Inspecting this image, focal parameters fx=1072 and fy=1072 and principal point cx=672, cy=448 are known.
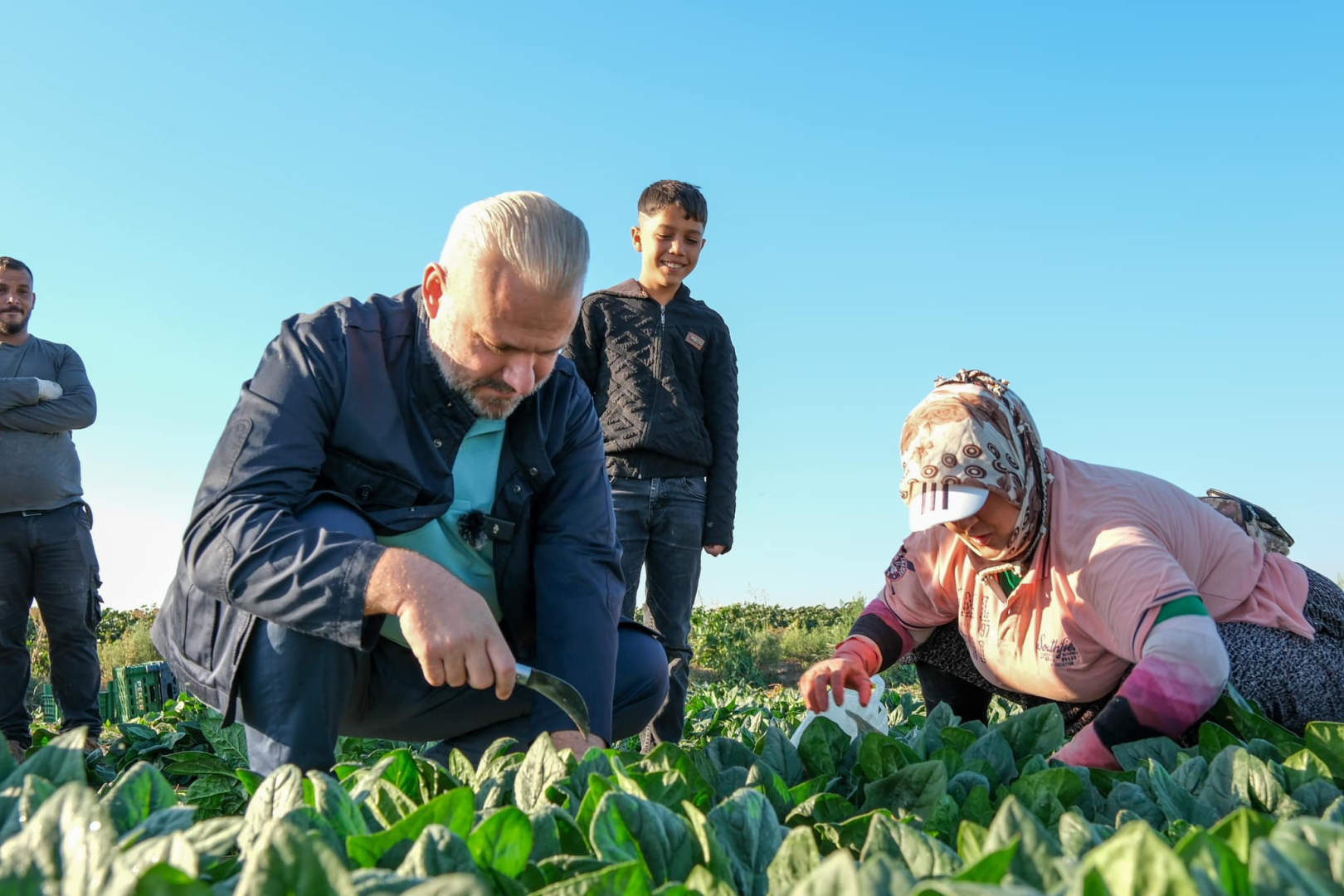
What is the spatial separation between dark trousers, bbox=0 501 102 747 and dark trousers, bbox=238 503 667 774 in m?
3.21

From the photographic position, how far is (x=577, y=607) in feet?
8.57

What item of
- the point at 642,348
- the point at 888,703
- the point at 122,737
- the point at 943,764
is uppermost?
the point at 642,348

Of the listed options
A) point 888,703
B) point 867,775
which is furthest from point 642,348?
point 867,775

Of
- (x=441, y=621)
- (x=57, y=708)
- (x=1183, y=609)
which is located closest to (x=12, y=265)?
(x=57, y=708)

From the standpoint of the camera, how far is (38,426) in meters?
5.32

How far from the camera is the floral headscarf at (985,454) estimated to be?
2.56 meters

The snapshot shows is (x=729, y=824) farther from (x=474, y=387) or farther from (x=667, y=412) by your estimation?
(x=667, y=412)

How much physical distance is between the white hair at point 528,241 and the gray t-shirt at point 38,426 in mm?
3720

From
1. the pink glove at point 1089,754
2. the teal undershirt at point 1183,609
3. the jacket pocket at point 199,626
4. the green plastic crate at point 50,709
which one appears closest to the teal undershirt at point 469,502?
the jacket pocket at point 199,626

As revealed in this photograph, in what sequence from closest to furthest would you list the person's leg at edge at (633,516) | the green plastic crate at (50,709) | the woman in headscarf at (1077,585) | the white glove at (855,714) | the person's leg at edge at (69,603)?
the woman in headscarf at (1077,585), the white glove at (855,714), the person's leg at edge at (633,516), the person's leg at edge at (69,603), the green plastic crate at (50,709)

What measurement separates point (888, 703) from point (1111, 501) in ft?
7.19

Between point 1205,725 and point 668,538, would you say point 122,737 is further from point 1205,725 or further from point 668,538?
point 1205,725

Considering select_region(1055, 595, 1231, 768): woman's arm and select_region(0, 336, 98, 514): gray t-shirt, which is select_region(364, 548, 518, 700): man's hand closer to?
select_region(1055, 595, 1231, 768): woman's arm

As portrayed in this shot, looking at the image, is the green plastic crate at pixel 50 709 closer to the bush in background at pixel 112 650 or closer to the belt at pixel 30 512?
the belt at pixel 30 512
